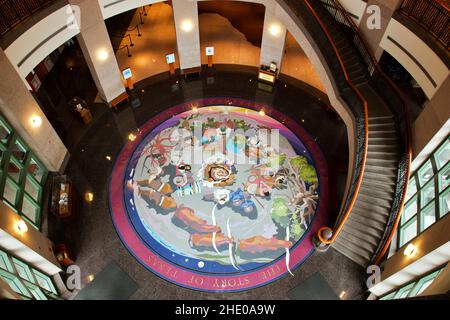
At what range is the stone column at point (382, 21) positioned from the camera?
1144cm

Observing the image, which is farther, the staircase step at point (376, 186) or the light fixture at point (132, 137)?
the light fixture at point (132, 137)

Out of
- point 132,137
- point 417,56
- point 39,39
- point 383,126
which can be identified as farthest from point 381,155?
point 39,39

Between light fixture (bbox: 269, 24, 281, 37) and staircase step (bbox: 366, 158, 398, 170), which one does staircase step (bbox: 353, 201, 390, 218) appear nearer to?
staircase step (bbox: 366, 158, 398, 170)

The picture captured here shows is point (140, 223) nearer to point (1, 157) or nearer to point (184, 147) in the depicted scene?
point (184, 147)

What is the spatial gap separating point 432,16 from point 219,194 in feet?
30.1

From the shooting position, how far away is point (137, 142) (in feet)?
50.1

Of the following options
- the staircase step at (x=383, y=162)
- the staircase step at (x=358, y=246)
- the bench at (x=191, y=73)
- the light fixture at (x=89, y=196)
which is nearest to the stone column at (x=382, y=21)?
the staircase step at (x=383, y=162)

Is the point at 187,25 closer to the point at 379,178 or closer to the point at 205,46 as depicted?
the point at 205,46

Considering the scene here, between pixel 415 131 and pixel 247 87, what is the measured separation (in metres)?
8.13

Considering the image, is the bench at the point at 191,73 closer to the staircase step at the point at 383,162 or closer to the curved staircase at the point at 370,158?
the curved staircase at the point at 370,158

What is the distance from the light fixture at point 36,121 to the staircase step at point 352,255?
1140 centimetres

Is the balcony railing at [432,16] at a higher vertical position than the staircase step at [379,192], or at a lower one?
higher
